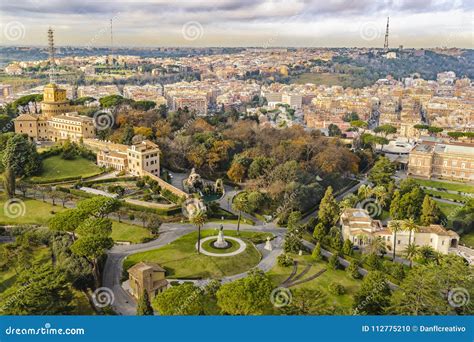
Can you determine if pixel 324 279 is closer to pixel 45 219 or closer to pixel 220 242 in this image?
pixel 220 242

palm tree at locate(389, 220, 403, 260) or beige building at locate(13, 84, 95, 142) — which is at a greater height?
beige building at locate(13, 84, 95, 142)

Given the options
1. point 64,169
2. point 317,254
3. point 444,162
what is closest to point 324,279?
point 317,254

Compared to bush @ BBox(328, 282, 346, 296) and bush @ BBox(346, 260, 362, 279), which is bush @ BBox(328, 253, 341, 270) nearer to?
bush @ BBox(346, 260, 362, 279)

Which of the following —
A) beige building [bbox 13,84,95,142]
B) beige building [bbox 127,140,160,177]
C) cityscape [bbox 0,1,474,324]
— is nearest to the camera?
cityscape [bbox 0,1,474,324]

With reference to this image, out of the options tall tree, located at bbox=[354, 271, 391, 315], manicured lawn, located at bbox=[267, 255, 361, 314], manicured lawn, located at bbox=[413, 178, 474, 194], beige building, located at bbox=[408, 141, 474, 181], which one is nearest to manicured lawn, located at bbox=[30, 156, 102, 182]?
manicured lawn, located at bbox=[267, 255, 361, 314]

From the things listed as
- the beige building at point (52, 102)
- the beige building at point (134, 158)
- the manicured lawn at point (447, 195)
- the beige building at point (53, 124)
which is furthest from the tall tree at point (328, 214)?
the beige building at point (52, 102)

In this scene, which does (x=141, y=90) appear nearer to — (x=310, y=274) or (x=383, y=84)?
(x=383, y=84)

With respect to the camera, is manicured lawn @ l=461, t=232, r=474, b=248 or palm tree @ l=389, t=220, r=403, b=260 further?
manicured lawn @ l=461, t=232, r=474, b=248

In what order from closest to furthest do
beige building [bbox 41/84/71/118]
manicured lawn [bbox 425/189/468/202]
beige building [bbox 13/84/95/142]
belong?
manicured lawn [bbox 425/189/468/202] < beige building [bbox 13/84/95/142] < beige building [bbox 41/84/71/118]
